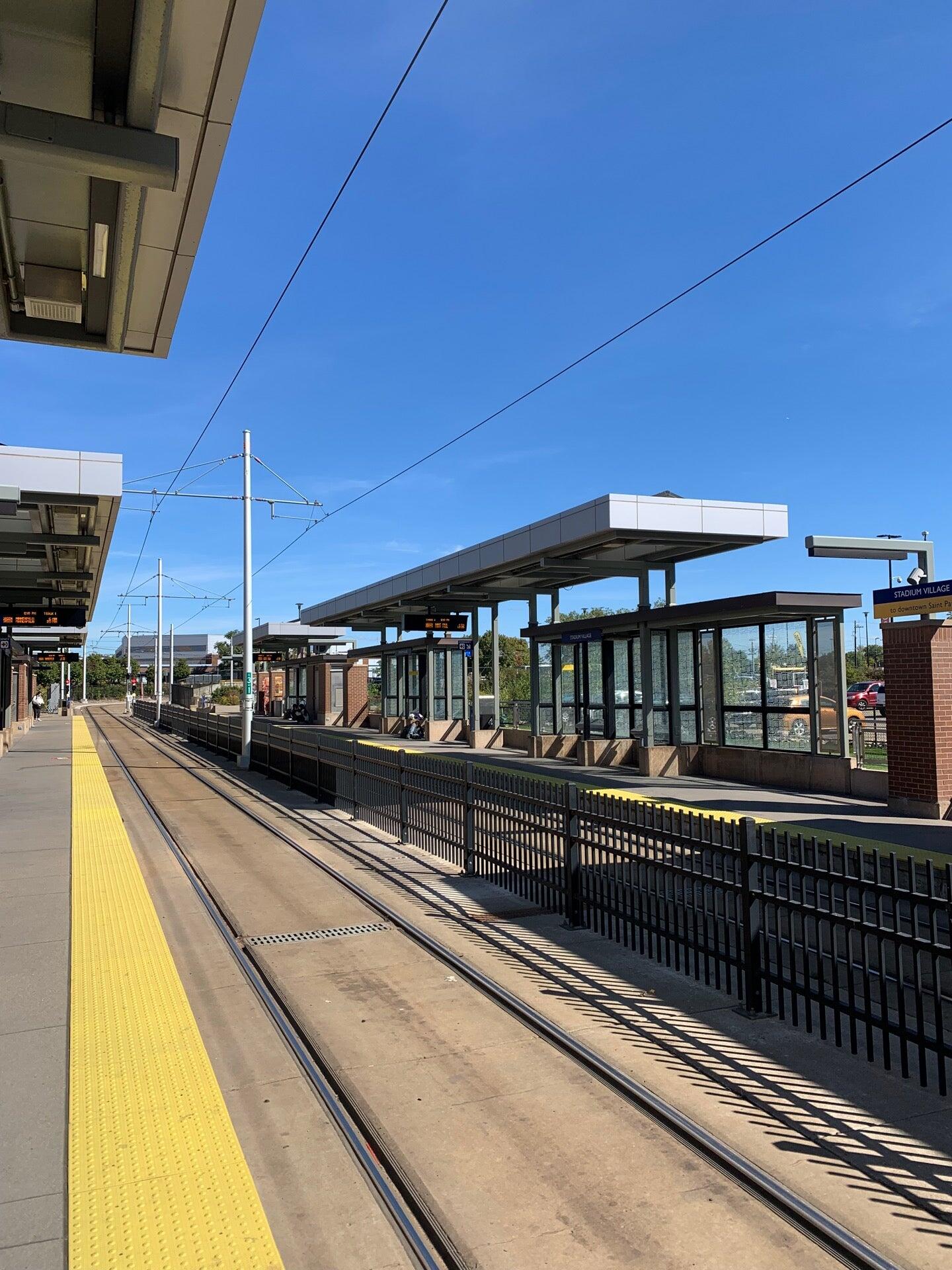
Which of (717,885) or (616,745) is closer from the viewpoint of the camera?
(717,885)

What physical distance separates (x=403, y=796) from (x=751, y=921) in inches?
281

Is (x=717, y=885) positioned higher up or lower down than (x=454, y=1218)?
higher up

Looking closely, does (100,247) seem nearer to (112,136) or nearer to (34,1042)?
(112,136)

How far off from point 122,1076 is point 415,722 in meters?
30.3

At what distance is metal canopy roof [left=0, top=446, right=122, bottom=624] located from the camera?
12367 millimetres

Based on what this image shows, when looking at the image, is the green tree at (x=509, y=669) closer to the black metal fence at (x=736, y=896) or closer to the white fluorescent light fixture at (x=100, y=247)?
the black metal fence at (x=736, y=896)

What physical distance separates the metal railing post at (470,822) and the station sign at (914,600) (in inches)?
314

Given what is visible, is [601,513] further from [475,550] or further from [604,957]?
[604,957]

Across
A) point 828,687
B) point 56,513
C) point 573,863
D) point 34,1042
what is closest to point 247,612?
point 56,513

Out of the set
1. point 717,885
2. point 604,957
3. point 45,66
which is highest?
point 45,66

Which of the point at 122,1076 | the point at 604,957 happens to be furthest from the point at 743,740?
the point at 122,1076

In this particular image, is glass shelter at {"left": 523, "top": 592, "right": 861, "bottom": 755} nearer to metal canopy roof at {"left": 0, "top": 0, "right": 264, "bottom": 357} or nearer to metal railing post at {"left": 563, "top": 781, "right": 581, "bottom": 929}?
metal railing post at {"left": 563, "top": 781, "right": 581, "bottom": 929}

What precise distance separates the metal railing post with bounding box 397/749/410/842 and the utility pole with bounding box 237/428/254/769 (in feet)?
39.6

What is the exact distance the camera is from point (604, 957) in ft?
23.8
